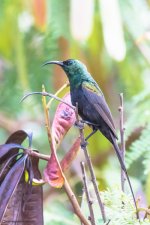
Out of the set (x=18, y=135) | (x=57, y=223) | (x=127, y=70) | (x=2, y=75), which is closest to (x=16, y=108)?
(x=2, y=75)

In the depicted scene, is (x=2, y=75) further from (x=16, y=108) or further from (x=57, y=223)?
(x=57, y=223)

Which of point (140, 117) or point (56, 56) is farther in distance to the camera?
point (56, 56)

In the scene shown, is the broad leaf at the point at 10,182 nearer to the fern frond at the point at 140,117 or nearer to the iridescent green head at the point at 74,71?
the iridescent green head at the point at 74,71

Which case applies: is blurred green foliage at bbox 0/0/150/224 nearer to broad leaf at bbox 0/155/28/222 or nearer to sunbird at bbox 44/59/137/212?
sunbird at bbox 44/59/137/212

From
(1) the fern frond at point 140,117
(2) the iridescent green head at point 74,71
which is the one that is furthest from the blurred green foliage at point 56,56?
(2) the iridescent green head at point 74,71

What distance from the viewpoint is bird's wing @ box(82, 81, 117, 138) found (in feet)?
4.61

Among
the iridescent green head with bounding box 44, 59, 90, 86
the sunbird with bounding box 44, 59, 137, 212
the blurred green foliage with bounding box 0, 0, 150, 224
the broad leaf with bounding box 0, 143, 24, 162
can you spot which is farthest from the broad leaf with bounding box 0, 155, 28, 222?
the blurred green foliage with bounding box 0, 0, 150, 224

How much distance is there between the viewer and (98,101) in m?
1.44

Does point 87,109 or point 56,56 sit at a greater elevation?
point 56,56

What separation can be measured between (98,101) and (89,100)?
0.11 ft

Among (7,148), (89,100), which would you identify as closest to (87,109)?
(89,100)

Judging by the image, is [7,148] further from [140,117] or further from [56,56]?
[56,56]

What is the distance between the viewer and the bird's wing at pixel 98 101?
140 centimetres

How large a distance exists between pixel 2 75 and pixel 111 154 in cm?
62
